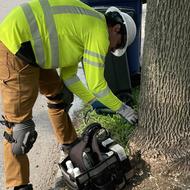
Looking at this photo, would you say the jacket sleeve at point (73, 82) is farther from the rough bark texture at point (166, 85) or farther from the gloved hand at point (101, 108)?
the gloved hand at point (101, 108)

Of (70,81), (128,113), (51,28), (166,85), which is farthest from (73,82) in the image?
(166,85)

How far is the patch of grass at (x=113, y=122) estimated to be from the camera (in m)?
4.30

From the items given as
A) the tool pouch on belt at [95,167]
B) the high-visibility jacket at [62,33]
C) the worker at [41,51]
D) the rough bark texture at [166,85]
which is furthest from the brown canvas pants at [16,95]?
the rough bark texture at [166,85]

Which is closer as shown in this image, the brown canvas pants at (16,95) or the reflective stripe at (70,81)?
the brown canvas pants at (16,95)

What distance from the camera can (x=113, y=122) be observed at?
4.57 metres

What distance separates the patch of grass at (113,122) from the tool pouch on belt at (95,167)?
376mm

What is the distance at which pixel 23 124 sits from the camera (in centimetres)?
357

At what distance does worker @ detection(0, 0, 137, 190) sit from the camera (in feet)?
11.0

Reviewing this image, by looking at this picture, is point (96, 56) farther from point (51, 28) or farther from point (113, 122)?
point (113, 122)

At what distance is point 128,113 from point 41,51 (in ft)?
2.82

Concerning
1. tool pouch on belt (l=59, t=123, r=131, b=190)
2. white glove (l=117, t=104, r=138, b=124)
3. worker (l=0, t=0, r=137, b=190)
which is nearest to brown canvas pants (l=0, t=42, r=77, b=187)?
worker (l=0, t=0, r=137, b=190)

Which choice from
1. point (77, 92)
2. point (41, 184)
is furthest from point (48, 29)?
point (41, 184)

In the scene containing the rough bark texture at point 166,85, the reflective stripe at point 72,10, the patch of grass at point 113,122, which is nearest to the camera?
the rough bark texture at point 166,85

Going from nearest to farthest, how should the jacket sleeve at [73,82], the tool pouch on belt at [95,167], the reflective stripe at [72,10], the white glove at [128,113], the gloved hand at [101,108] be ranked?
the reflective stripe at [72,10]
the tool pouch on belt at [95,167]
the white glove at [128,113]
the jacket sleeve at [73,82]
the gloved hand at [101,108]
